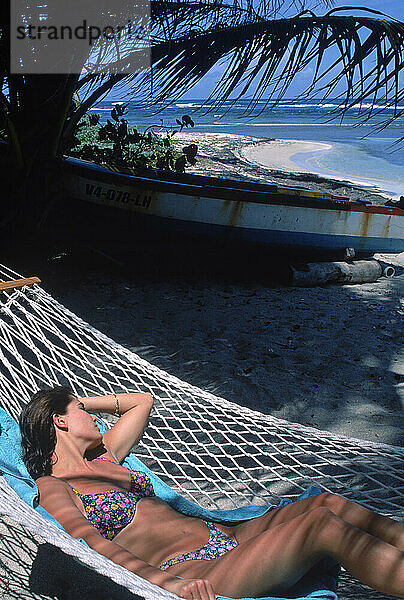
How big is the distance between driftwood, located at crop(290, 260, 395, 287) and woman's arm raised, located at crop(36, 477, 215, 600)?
3328 millimetres

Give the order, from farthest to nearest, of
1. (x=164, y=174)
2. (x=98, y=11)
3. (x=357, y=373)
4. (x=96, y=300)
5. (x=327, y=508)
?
1. (x=164, y=174)
2. (x=96, y=300)
3. (x=98, y=11)
4. (x=357, y=373)
5. (x=327, y=508)

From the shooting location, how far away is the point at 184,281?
4.42 m

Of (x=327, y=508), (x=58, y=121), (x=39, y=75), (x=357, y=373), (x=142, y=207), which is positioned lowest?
(x=357, y=373)

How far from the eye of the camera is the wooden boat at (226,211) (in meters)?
4.31

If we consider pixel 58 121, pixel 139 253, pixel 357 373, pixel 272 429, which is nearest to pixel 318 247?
pixel 139 253

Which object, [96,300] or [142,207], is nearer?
[96,300]

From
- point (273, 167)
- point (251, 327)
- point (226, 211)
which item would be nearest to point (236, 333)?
point (251, 327)

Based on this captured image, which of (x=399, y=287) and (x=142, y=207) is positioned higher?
(x=142, y=207)

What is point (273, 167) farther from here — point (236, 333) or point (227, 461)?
point (227, 461)

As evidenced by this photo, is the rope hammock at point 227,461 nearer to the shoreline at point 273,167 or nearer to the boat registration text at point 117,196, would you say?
the boat registration text at point 117,196

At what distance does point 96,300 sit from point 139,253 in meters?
1.00

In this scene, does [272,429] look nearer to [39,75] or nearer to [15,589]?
[15,589]

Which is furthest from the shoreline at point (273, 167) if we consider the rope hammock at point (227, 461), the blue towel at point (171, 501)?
the blue towel at point (171, 501)

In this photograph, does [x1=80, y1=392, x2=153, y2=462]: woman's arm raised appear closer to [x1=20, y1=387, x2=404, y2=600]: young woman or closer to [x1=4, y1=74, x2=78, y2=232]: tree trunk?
[x1=20, y1=387, x2=404, y2=600]: young woman
